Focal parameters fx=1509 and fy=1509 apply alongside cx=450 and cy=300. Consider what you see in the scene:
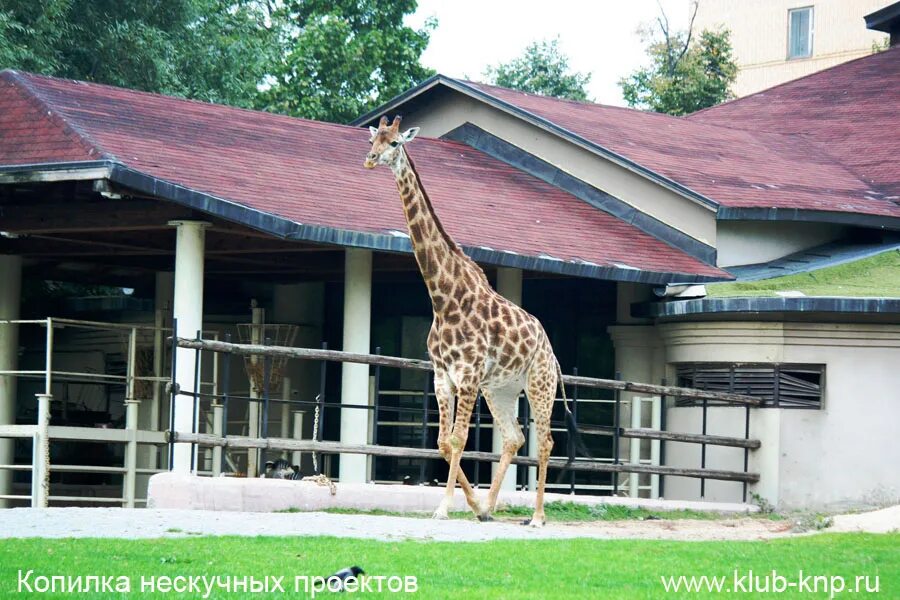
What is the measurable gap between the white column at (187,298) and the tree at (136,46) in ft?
35.9

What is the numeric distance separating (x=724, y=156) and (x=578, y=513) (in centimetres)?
844

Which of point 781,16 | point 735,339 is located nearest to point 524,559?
point 735,339

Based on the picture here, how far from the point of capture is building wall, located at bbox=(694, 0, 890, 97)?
47.1 metres

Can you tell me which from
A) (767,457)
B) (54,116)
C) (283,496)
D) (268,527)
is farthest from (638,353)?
(268,527)

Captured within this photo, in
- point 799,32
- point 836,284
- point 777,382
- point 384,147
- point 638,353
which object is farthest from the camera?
point 799,32

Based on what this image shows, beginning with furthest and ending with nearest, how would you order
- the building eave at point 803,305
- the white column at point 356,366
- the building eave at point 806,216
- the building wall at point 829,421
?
1. the building eave at point 806,216
2. the building wall at point 829,421
3. the building eave at point 803,305
4. the white column at point 356,366

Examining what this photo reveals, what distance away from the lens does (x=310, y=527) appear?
11.7 metres

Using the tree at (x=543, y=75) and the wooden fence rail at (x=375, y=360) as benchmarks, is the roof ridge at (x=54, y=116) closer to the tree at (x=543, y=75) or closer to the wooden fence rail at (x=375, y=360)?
the wooden fence rail at (x=375, y=360)

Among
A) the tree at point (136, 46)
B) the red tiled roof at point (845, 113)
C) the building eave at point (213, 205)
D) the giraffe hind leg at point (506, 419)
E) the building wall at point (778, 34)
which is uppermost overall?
the building wall at point (778, 34)

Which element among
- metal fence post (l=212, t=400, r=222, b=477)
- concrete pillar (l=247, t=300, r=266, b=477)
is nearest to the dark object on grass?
metal fence post (l=212, t=400, r=222, b=477)

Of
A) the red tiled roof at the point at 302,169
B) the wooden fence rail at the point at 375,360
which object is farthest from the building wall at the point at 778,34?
the wooden fence rail at the point at 375,360

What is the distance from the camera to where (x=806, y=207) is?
1950 cm

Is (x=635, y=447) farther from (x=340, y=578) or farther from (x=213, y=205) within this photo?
(x=340, y=578)

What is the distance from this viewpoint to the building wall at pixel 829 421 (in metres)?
17.7
